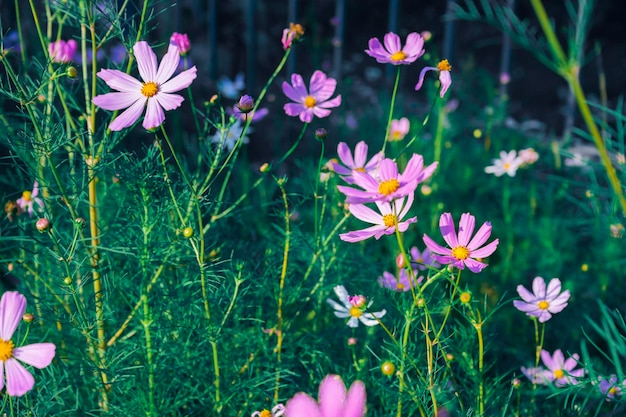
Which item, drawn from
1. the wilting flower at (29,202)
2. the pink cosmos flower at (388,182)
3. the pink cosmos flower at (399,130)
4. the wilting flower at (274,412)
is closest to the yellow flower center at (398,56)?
the pink cosmos flower at (388,182)

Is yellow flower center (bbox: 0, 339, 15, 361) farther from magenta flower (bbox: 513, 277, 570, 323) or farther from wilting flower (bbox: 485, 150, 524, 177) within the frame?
wilting flower (bbox: 485, 150, 524, 177)

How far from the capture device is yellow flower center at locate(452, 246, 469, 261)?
0.84m

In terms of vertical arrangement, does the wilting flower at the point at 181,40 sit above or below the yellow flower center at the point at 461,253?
above

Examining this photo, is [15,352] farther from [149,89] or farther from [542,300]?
[542,300]

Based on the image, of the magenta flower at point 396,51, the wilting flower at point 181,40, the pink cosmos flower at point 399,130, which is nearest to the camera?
the magenta flower at point 396,51

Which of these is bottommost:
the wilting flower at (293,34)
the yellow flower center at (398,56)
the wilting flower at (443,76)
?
the wilting flower at (443,76)

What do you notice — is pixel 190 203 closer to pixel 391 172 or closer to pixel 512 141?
pixel 391 172

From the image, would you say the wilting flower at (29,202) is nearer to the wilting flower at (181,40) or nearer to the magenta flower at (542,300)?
the wilting flower at (181,40)

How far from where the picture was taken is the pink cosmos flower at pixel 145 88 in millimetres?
831

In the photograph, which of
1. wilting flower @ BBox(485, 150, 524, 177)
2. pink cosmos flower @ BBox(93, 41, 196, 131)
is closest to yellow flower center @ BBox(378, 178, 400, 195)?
pink cosmos flower @ BBox(93, 41, 196, 131)

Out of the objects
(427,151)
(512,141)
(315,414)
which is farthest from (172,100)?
(512,141)

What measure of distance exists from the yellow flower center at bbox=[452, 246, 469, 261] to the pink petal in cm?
47

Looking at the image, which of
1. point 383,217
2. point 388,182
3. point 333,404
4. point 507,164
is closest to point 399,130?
point 507,164

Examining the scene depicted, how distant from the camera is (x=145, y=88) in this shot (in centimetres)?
87
